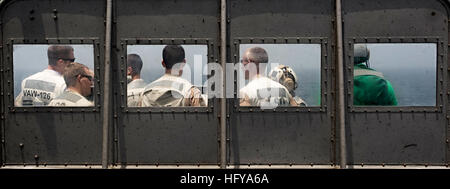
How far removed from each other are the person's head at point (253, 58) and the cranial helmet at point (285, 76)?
15cm

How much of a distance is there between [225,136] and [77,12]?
194cm

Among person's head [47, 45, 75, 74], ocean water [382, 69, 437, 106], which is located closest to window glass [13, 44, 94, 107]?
person's head [47, 45, 75, 74]

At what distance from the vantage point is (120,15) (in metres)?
5.87

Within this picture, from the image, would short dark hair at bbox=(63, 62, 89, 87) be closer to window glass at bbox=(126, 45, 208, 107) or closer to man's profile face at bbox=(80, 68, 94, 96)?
man's profile face at bbox=(80, 68, 94, 96)

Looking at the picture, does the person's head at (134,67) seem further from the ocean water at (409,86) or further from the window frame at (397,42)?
the ocean water at (409,86)

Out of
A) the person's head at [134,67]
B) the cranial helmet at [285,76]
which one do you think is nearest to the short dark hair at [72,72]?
the person's head at [134,67]

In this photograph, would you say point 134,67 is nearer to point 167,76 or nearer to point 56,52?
point 167,76

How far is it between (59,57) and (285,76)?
2.30m

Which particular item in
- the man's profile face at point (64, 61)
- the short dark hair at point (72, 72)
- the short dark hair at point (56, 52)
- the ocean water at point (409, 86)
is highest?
the short dark hair at point (56, 52)

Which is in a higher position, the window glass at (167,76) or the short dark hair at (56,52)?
the short dark hair at (56,52)

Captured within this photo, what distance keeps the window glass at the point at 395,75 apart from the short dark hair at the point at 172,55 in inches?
69.3

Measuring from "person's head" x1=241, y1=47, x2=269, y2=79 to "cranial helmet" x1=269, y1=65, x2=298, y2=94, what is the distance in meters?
0.15

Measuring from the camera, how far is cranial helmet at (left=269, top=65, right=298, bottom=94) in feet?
19.3

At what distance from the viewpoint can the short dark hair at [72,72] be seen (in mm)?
5914
